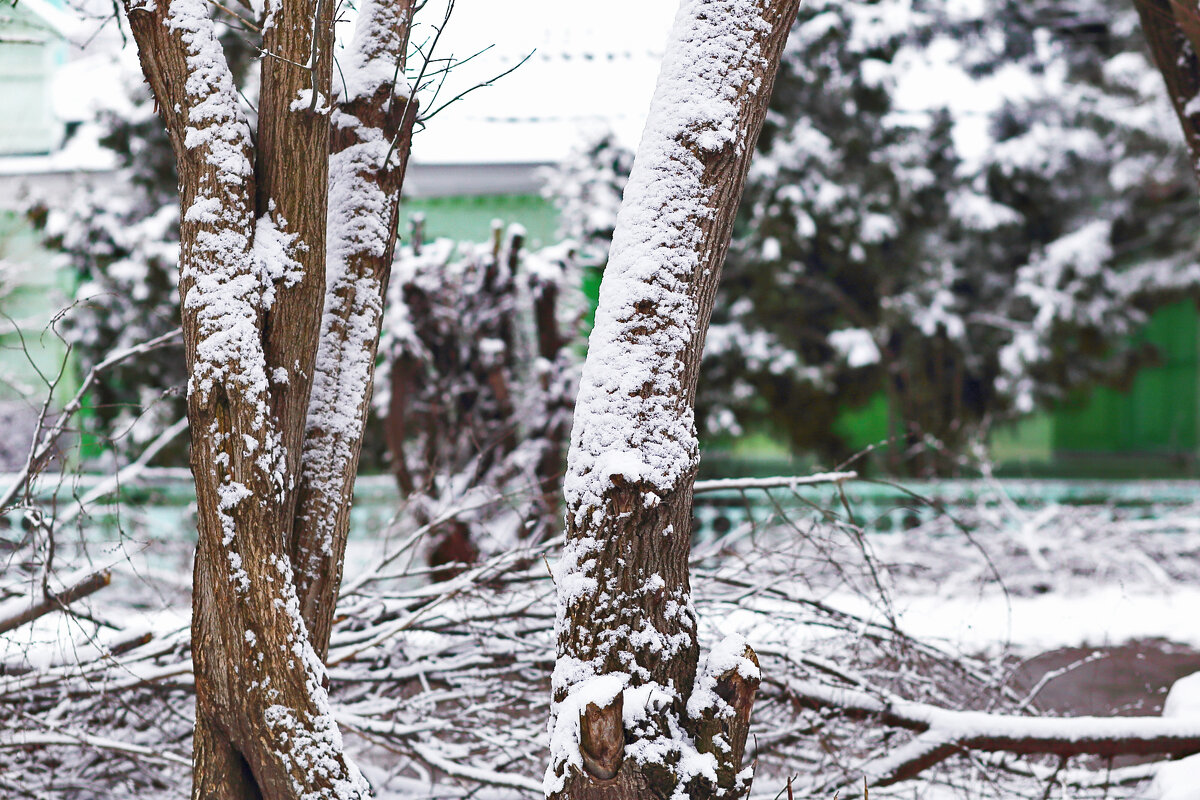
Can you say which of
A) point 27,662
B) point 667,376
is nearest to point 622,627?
point 667,376

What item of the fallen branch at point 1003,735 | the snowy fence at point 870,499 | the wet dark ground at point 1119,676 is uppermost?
the fallen branch at point 1003,735

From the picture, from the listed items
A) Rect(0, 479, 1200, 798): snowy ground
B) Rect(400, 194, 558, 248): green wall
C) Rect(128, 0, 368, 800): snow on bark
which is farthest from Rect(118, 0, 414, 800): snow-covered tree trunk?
Rect(400, 194, 558, 248): green wall

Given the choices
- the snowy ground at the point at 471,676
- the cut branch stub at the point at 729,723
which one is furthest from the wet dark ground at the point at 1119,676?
the cut branch stub at the point at 729,723

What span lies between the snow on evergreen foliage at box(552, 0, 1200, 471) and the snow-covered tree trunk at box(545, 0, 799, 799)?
753 cm

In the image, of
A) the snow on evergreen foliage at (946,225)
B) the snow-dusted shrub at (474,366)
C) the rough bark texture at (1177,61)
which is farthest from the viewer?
the snow on evergreen foliage at (946,225)

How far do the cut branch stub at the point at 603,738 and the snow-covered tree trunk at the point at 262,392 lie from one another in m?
0.67

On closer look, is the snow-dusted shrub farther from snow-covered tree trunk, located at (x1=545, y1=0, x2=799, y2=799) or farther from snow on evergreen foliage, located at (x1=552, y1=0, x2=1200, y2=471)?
snow-covered tree trunk, located at (x1=545, y1=0, x2=799, y2=799)

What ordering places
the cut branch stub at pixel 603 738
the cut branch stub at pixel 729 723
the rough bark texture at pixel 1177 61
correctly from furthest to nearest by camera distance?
the rough bark texture at pixel 1177 61 → the cut branch stub at pixel 729 723 → the cut branch stub at pixel 603 738

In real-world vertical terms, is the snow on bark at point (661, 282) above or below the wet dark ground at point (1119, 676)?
above

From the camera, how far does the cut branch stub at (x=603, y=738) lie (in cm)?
197

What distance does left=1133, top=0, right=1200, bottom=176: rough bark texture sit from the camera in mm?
3885

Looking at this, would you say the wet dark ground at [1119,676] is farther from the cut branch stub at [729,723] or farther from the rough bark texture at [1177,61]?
the cut branch stub at [729,723]

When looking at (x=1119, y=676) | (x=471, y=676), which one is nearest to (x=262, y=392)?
(x=471, y=676)

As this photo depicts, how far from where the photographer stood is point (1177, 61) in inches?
156
